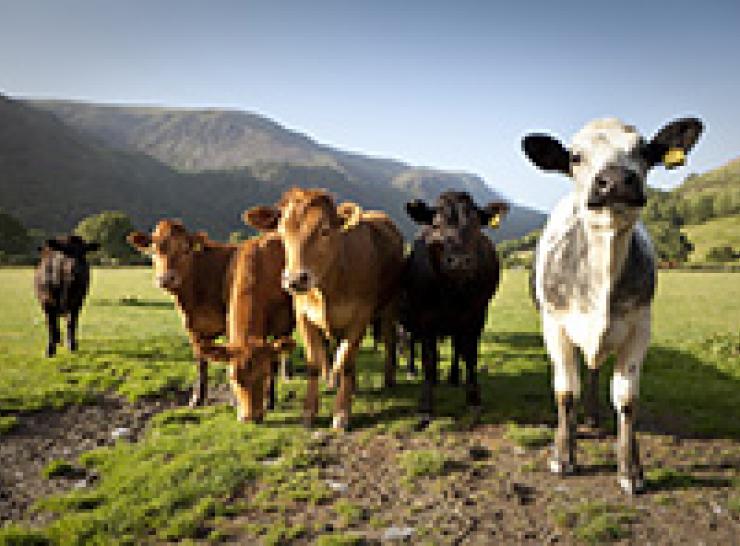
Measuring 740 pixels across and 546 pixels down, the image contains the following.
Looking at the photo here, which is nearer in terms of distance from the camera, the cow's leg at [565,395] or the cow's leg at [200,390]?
the cow's leg at [565,395]

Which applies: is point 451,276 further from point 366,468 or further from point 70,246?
point 70,246

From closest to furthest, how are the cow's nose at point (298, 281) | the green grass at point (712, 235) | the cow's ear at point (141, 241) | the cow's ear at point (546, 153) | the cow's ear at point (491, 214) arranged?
1. the cow's ear at point (546, 153)
2. the cow's nose at point (298, 281)
3. the cow's ear at point (491, 214)
4. the cow's ear at point (141, 241)
5. the green grass at point (712, 235)

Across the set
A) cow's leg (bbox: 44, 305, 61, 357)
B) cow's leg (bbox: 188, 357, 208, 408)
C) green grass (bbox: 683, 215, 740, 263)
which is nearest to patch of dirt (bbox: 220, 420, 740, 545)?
cow's leg (bbox: 188, 357, 208, 408)

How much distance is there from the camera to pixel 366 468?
5609 mm

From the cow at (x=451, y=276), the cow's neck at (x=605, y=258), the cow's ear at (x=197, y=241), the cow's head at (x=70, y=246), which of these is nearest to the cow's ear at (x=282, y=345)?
the cow at (x=451, y=276)

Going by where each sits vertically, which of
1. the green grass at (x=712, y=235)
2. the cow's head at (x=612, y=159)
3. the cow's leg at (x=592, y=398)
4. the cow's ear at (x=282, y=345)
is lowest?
the cow's leg at (x=592, y=398)

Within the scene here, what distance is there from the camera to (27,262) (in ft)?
202

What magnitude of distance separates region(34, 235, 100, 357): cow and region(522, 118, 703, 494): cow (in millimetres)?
10905

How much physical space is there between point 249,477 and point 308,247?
106 inches

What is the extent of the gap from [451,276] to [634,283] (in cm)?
242

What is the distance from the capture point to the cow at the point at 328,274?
596 cm

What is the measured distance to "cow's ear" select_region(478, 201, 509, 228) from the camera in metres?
6.98

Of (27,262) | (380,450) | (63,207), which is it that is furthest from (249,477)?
(63,207)

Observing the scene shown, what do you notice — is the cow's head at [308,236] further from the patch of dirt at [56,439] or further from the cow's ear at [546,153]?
the patch of dirt at [56,439]
